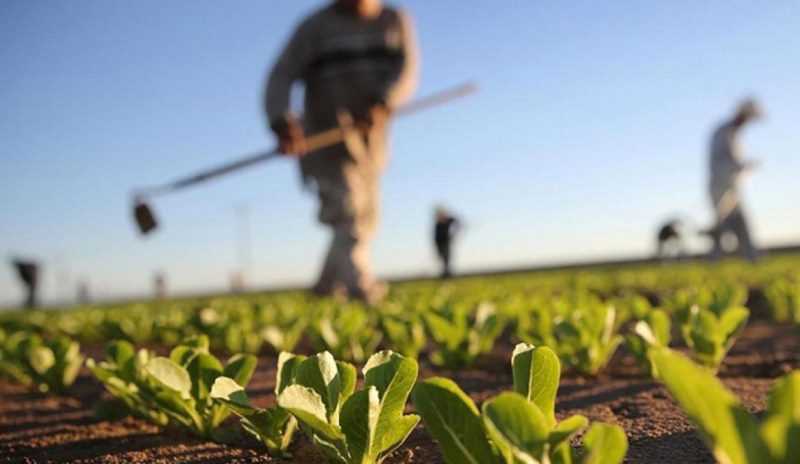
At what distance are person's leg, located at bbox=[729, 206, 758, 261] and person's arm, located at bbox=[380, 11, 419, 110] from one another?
780cm

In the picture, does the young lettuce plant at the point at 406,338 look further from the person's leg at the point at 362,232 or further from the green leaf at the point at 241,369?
the person's leg at the point at 362,232

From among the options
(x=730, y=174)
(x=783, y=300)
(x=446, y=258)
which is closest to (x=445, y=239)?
(x=446, y=258)

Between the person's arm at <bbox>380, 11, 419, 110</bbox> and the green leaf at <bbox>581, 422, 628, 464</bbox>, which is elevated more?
the person's arm at <bbox>380, 11, 419, 110</bbox>

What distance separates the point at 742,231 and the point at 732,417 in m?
12.2

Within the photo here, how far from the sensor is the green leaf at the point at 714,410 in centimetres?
66

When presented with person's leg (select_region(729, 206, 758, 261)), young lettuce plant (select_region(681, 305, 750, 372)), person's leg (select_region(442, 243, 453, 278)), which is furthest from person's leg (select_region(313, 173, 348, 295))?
person's leg (select_region(729, 206, 758, 261))

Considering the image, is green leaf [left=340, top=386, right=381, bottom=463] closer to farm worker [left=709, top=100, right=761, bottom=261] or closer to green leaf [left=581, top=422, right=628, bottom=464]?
green leaf [left=581, top=422, right=628, bottom=464]

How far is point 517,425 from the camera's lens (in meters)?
0.86

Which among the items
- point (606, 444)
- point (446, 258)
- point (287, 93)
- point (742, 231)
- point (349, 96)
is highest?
point (287, 93)

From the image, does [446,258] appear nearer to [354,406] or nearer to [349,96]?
[349,96]

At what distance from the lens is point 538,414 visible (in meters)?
0.85

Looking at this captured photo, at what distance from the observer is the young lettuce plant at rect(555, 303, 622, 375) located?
7.20 feet

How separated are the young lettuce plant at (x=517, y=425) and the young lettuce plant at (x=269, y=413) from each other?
0.42m

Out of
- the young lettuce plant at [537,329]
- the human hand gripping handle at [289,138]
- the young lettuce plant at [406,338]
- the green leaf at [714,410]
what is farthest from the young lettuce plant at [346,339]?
the human hand gripping handle at [289,138]
